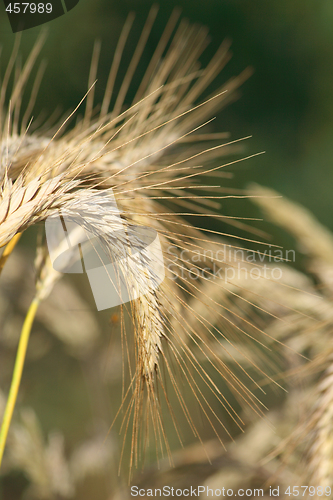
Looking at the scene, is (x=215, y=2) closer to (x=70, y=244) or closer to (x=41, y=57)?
(x=41, y=57)

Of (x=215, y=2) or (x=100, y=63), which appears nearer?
(x=100, y=63)

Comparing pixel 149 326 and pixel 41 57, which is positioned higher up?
pixel 41 57

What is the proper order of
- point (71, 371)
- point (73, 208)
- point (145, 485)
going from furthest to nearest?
point (71, 371) < point (145, 485) < point (73, 208)

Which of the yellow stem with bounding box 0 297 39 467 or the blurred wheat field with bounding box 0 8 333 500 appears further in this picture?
the blurred wheat field with bounding box 0 8 333 500

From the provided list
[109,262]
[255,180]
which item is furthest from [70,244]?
[255,180]

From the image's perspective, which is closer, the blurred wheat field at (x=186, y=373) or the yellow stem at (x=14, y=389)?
the yellow stem at (x=14, y=389)

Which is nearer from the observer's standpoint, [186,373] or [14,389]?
[14,389]

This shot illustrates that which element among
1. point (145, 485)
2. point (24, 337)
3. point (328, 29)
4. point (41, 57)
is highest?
point (328, 29)

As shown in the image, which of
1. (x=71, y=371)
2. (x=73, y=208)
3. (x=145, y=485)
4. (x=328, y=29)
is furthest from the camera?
(x=328, y=29)

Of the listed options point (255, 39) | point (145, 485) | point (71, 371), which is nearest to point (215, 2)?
point (255, 39)
